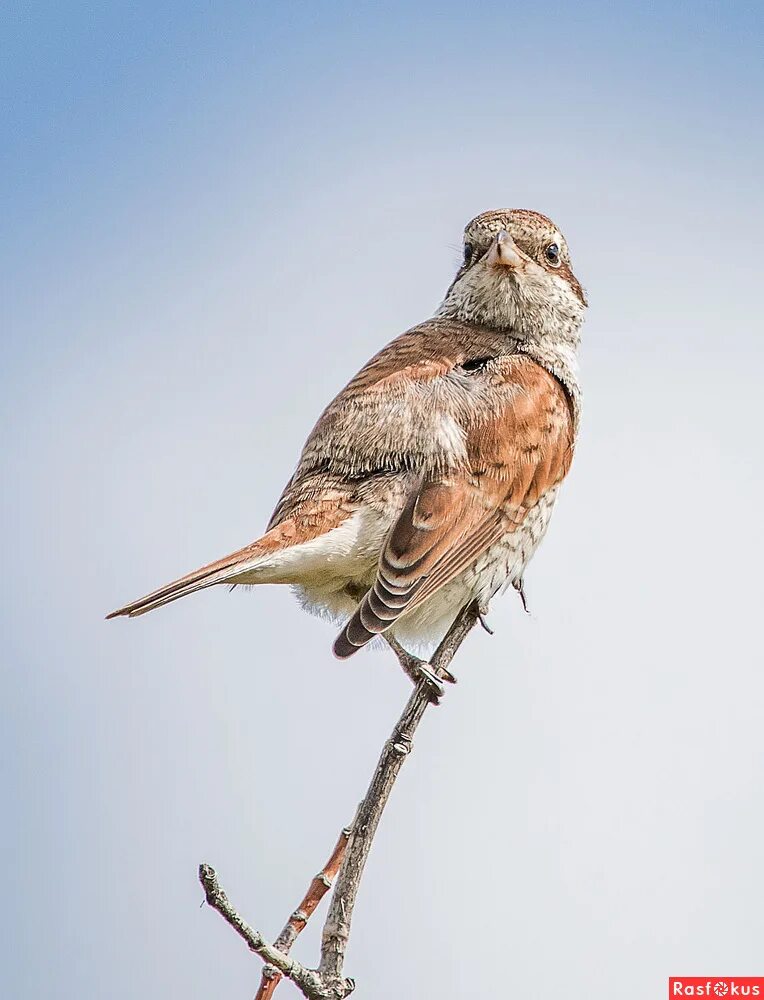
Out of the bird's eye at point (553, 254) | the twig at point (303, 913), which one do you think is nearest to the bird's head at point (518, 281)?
the bird's eye at point (553, 254)

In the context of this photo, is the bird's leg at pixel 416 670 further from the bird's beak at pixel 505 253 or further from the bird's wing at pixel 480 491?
the bird's beak at pixel 505 253

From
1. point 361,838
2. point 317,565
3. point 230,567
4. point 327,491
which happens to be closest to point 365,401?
point 327,491

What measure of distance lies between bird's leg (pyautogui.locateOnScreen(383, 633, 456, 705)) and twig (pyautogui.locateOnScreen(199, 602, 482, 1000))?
133 millimetres

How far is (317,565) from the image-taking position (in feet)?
14.8

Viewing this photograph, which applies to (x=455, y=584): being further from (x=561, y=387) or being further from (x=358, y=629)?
(x=561, y=387)

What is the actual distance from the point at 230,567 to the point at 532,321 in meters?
2.08

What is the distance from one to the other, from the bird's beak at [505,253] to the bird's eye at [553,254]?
19cm

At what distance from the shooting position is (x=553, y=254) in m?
5.71

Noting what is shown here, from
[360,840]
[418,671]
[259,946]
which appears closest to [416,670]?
[418,671]

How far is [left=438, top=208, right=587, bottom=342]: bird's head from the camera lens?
554cm

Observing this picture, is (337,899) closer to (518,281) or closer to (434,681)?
(434,681)

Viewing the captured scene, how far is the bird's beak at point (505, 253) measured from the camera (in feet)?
17.8

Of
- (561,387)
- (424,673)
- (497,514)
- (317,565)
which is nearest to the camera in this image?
(424,673)

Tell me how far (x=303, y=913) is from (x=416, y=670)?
4.54ft
